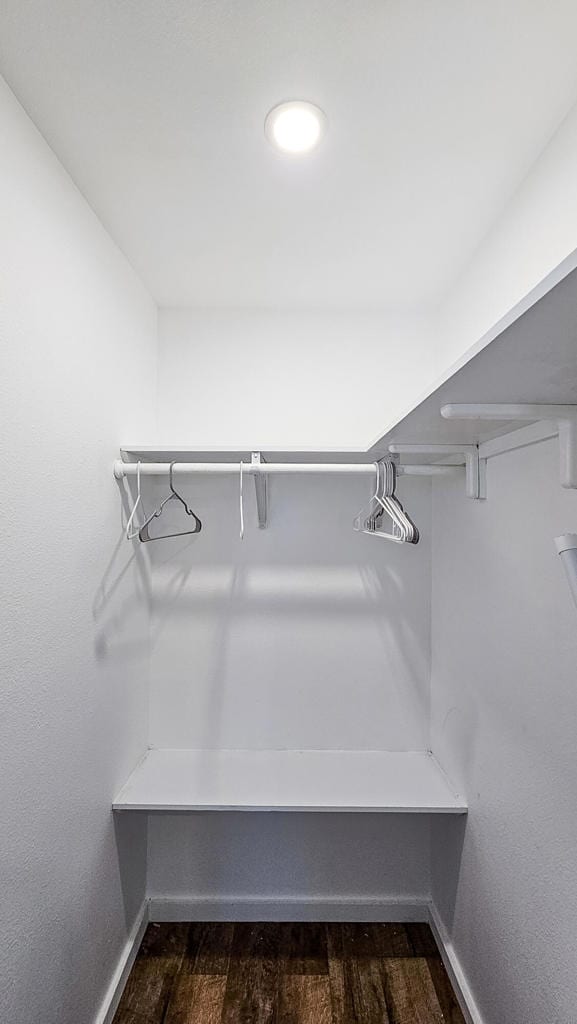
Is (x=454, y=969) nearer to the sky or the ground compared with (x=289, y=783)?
nearer to the ground

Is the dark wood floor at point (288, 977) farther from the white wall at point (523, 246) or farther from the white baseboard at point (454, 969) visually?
the white wall at point (523, 246)

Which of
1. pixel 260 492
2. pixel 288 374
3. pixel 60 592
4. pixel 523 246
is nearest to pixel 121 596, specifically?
pixel 60 592

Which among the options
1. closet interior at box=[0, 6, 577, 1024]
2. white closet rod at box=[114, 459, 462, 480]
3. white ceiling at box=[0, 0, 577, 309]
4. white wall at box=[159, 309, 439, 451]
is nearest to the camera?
white ceiling at box=[0, 0, 577, 309]

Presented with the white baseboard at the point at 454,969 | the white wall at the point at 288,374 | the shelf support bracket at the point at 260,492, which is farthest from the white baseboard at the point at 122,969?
the white wall at the point at 288,374

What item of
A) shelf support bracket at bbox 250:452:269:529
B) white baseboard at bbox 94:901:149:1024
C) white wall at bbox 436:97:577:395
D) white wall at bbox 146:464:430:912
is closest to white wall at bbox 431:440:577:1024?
white wall at bbox 146:464:430:912

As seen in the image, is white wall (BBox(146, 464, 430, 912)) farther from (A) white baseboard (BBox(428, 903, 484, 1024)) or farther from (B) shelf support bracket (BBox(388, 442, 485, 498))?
(B) shelf support bracket (BBox(388, 442, 485, 498))

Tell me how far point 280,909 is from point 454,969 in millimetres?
641

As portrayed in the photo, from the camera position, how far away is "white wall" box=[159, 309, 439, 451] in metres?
2.15

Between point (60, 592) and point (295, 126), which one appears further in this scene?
point (60, 592)

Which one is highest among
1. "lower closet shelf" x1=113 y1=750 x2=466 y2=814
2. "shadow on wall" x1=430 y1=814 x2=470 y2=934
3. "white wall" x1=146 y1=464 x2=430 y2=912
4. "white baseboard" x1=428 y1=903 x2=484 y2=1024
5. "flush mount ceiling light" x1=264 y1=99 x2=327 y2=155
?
"flush mount ceiling light" x1=264 y1=99 x2=327 y2=155

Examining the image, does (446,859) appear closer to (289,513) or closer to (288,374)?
(289,513)

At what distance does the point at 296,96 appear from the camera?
1141 mm

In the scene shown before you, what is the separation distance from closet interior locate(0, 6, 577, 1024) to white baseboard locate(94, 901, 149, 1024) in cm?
2

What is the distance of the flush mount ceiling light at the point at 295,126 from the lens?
3.83ft
